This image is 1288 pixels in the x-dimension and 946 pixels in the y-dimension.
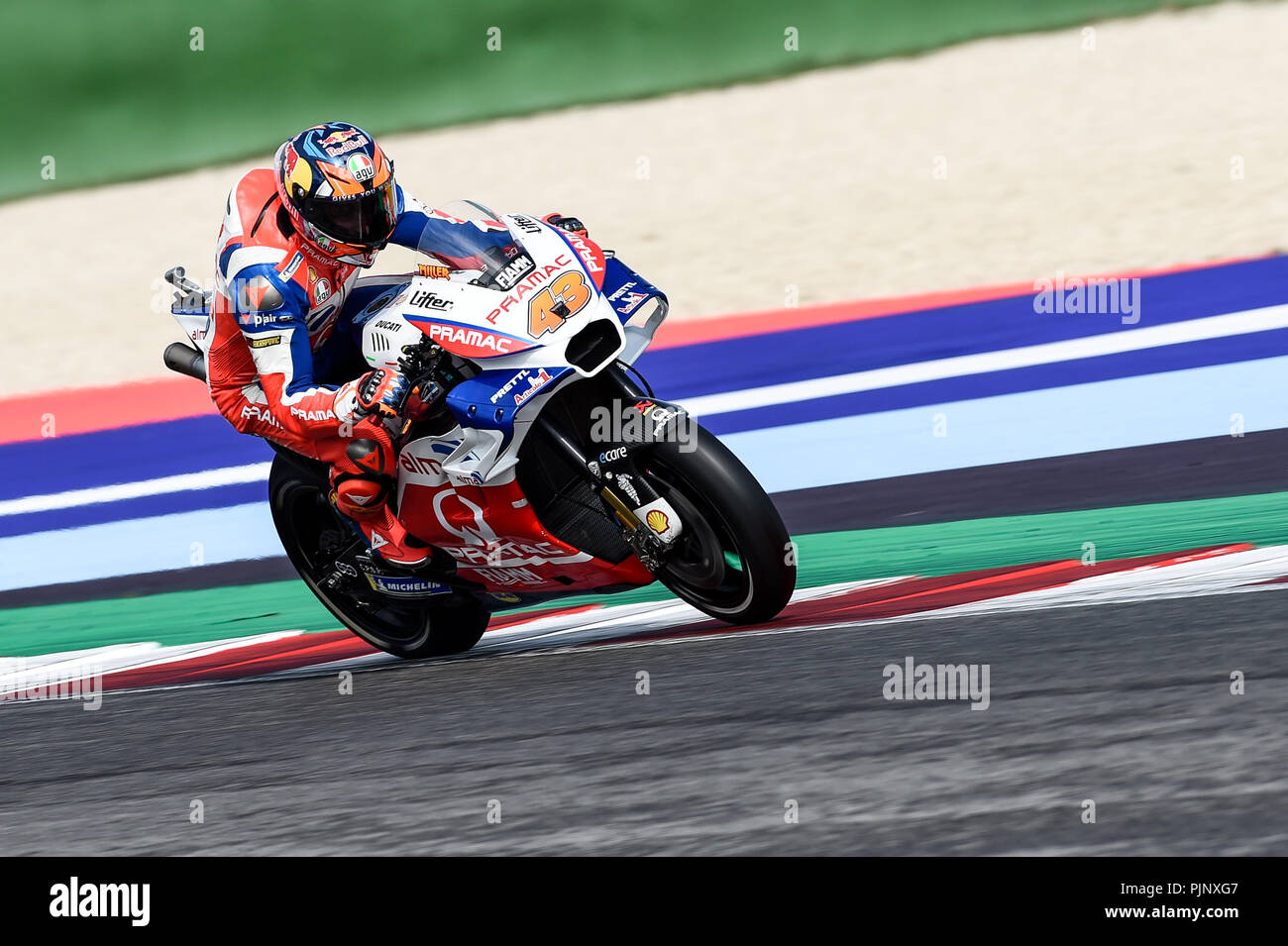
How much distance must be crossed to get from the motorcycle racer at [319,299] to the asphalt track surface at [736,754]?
77 cm

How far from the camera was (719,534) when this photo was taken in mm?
5527

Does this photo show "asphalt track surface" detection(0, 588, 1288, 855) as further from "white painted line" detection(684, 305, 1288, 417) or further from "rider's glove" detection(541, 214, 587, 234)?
"white painted line" detection(684, 305, 1288, 417)

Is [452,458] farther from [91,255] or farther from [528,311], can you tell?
[91,255]

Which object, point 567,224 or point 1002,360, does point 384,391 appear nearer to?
point 567,224

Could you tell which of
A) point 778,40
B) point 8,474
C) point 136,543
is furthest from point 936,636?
point 778,40

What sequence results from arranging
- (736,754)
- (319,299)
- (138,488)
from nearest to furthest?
(736,754), (319,299), (138,488)

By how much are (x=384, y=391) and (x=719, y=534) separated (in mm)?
1100

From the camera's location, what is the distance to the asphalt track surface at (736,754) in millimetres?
3742

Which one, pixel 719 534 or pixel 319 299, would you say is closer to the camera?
pixel 719 534

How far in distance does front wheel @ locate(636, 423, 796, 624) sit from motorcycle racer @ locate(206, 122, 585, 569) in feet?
2.65

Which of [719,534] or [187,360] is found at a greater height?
[187,360]

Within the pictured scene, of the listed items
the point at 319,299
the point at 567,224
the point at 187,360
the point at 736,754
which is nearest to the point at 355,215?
the point at 319,299

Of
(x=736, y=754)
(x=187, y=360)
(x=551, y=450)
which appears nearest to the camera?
(x=736, y=754)

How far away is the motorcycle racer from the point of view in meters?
5.71
